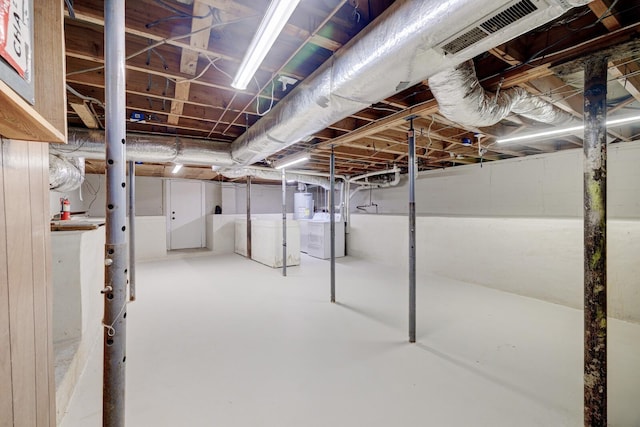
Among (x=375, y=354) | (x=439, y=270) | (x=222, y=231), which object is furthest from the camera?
(x=222, y=231)

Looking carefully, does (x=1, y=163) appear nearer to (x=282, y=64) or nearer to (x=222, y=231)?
(x=282, y=64)

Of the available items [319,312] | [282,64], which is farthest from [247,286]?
[282,64]

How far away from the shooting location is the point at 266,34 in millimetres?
1338

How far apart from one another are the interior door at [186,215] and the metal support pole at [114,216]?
270 inches

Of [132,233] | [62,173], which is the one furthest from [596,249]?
[62,173]

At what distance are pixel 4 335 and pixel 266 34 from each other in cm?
145

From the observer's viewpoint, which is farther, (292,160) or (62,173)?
(292,160)

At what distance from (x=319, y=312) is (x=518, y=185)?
4.22 meters

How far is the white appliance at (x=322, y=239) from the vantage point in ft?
20.1

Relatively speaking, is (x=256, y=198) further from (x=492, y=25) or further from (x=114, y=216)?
(x=492, y=25)

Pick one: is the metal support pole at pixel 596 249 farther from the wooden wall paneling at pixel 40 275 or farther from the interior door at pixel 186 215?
the interior door at pixel 186 215

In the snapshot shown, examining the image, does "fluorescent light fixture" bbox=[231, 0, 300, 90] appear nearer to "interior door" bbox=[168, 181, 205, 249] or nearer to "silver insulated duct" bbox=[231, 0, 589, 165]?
"silver insulated duct" bbox=[231, 0, 589, 165]

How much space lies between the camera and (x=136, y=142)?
3197 millimetres

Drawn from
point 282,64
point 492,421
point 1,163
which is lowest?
point 492,421
